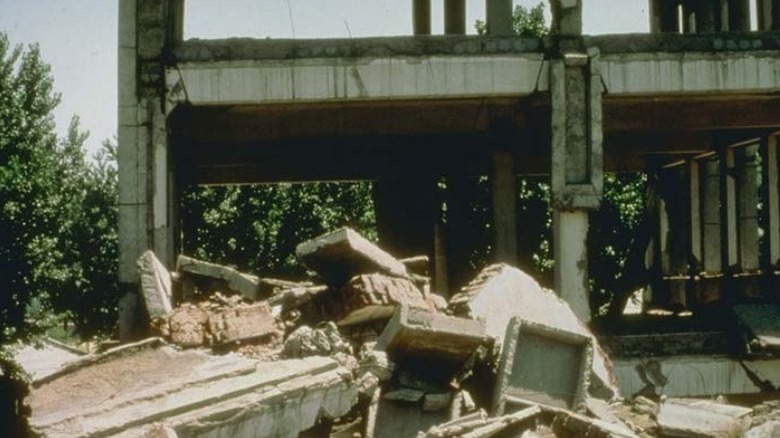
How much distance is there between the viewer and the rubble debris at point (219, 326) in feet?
20.0

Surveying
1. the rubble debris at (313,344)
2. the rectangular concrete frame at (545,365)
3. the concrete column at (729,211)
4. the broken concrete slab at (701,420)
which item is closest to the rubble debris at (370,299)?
the rubble debris at (313,344)

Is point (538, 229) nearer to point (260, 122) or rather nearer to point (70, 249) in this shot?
point (260, 122)

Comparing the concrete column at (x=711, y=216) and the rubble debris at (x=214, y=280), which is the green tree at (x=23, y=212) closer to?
the rubble debris at (x=214, y=280)

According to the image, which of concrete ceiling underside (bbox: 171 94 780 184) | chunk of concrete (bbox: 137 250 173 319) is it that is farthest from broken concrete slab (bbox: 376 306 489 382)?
concrete ceiling underside (bbox: 171 94 780 184)

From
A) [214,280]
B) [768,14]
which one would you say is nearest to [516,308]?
[214,280]

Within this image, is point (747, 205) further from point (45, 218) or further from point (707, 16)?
point (45, 218)

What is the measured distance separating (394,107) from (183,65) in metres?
2.61

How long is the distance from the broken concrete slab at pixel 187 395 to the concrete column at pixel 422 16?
32.0 ft

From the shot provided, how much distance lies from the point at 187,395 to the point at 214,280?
2592 millimetres

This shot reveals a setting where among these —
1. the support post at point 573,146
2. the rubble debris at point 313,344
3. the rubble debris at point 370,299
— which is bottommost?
the rubble debris at point 313,344

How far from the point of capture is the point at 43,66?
20594 mm

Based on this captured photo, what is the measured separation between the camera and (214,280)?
745 cm

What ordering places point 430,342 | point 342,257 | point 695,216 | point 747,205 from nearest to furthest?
point 430,342
point 342,257
point 747,205
point 695,216

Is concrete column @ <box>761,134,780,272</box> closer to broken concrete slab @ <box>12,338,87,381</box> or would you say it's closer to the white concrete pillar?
the white concrete pillar
